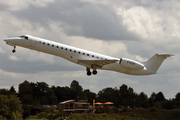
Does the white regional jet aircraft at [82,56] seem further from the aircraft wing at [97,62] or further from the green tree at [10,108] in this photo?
the green tree at [10,108]

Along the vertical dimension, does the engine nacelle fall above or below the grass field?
above

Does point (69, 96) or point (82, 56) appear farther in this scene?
point (69, 96)

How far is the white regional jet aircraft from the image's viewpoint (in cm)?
3769

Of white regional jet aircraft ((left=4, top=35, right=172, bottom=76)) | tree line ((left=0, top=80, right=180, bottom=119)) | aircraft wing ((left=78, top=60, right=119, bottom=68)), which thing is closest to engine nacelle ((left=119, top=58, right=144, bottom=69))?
white regional jet aircraft ((left=4, top=35, right=172, bottom=76))

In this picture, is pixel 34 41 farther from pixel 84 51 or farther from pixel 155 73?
pixel 155 73

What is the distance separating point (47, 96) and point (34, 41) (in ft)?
207

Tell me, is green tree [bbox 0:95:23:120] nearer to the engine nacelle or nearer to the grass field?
the grass field

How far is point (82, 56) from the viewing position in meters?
39.1

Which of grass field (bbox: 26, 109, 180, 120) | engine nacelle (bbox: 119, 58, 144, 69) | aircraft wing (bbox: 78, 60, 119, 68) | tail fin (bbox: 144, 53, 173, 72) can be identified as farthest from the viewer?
grass field (bbox: 26, 109, 180, 120)

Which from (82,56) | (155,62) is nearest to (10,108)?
(82,56)

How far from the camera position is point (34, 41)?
37.5m

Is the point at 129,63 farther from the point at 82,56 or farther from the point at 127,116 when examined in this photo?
the point at 127,116

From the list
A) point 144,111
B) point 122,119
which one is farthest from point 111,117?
point 144,111

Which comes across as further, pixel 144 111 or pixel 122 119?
pixel 144 111
